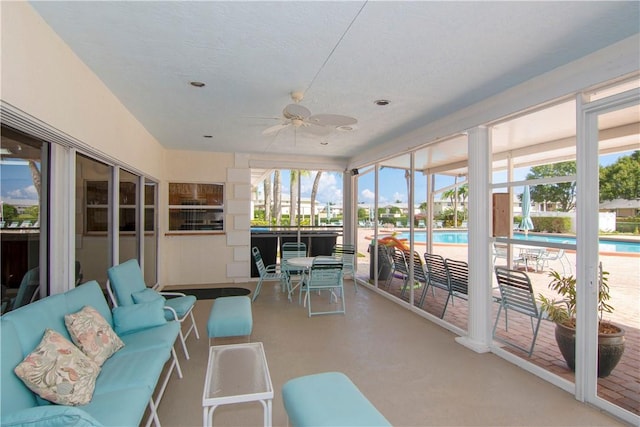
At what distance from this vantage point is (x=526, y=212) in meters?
3.32

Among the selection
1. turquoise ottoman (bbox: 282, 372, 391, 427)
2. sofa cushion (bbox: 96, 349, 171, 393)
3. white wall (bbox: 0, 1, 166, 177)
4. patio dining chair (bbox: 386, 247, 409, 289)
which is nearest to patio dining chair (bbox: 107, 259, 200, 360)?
sofa cushion (bbox: 96, 349, 171, 393)

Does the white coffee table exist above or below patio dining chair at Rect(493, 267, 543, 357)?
below

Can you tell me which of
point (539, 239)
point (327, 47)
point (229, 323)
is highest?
point (327, 47)

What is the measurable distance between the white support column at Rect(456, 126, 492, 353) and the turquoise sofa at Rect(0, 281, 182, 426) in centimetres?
308

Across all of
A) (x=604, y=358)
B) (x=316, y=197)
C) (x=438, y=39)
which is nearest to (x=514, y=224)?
(x=604, y=358)

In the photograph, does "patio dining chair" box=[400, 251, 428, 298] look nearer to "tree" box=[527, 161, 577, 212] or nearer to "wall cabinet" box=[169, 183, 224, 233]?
"tree" box=[527, 161, 577, 212]

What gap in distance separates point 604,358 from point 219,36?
387 cm

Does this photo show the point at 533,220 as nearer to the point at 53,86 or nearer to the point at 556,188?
the point at 556,188

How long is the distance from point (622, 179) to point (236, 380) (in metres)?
3.24

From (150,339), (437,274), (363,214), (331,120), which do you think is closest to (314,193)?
(363,214)

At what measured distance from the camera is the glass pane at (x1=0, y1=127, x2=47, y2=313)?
6.82ft

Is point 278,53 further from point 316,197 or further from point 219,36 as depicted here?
point 316,197

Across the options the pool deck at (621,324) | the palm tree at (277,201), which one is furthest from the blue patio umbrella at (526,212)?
the palm tree at (277,201)

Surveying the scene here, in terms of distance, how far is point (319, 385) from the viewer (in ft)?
6.47
